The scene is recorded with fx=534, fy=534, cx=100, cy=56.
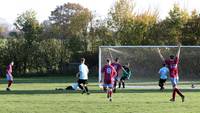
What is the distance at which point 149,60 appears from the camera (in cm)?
3797

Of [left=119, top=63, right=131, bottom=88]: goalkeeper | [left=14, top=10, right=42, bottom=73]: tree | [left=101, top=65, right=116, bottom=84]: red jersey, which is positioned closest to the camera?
[left=101, top=65, right=116, bottom=84]: red jersey

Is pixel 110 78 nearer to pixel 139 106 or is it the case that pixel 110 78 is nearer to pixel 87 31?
pixel 139 106

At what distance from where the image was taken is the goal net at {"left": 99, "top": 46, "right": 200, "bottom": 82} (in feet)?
122

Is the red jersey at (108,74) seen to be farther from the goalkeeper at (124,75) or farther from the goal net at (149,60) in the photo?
the goal net at (149,60)

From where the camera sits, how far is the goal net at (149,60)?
37.3 m

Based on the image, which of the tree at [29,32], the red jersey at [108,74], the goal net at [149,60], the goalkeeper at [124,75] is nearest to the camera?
the red jersey at [108,74]

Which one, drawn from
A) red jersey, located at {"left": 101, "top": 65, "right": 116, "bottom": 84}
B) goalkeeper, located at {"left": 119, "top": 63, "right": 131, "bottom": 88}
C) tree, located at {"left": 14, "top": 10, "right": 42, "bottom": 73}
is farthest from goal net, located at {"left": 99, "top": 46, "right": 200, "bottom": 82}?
tree, located at {"left": 14, "top": 10, "right": 42, "bottom": 73}

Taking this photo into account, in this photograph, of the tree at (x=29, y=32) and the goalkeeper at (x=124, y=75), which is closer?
the goalkeeper at (x=124, y=75)

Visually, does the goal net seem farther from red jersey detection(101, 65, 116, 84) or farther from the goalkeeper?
red jersey detection(101, 65, 116, 84)

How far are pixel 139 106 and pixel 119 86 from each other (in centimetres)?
1461

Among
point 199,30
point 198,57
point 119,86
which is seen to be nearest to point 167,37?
point 199,30

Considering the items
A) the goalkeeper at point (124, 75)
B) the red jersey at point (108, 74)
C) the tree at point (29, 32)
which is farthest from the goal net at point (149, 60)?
the tree at point (29, 32)

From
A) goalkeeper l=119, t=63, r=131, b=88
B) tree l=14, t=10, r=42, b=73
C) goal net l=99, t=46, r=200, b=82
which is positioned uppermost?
tree l=14, t=10, r=42, b=73

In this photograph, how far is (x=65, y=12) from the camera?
110 metres
